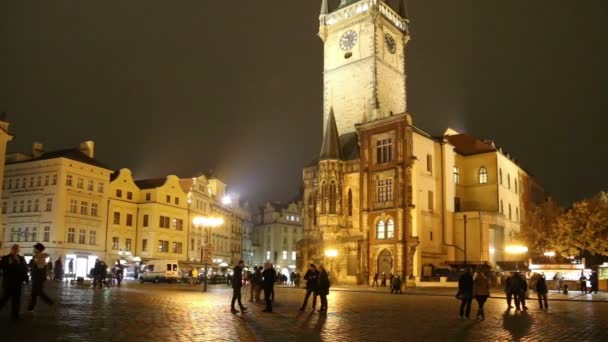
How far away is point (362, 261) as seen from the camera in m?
63.2

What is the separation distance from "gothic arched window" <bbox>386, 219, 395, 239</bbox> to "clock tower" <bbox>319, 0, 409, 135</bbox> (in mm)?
15152

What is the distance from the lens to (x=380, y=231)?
207 feet

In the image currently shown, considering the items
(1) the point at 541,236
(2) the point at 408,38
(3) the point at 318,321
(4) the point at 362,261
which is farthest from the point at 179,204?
(3) the point at 318,321

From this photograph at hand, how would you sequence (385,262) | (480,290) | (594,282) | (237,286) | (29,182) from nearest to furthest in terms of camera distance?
(480,290) < (237,286) < (594,282) < (385,262) < (29,182)

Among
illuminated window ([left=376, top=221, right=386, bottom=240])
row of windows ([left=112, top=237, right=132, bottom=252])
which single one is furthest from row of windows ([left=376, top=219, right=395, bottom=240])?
row of windows ([left=112, top=237, right=132, bottom=252])

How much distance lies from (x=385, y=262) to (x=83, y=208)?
35.2m

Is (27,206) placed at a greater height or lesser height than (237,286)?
greater

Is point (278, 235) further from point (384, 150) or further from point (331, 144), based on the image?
point (384, 150)

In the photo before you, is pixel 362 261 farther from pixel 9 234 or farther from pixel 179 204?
pixel 9 234

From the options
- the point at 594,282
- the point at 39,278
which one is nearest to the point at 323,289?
the point at 39,278

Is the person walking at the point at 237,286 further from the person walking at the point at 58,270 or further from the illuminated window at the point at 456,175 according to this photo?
the illuminated window at the point at 456,175

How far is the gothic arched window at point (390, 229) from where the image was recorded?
2430 inches

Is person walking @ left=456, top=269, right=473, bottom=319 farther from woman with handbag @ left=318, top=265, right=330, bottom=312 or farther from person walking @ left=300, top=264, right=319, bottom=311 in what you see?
person walking @ left=300, top=264, right=319, bottom=311

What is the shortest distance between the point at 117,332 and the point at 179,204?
228 feet
